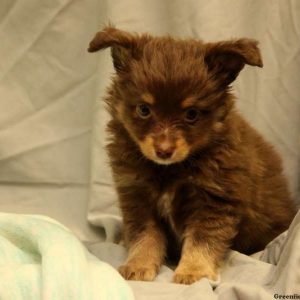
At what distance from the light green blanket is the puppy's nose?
403 millimetres

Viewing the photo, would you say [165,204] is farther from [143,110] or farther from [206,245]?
[143,110]

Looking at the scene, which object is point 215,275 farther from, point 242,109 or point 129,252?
point 242,109

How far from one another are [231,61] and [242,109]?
2.70 ft

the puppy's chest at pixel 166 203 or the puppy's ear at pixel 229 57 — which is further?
the puppy's chest at pixel 166 203

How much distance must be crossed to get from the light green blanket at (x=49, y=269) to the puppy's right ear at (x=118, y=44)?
0.64 metres

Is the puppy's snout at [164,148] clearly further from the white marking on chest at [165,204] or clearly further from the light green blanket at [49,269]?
the light green blanket at [49,269]

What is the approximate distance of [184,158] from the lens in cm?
231

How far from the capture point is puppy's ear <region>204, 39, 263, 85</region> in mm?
2197

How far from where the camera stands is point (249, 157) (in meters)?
2.48

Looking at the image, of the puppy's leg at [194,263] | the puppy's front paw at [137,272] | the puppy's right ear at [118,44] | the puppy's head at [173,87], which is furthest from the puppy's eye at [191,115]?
the puppy's front paw at [137,272]

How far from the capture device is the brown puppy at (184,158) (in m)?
2.24

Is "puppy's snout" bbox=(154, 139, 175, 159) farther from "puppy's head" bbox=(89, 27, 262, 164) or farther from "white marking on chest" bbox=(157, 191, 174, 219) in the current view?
"white marking on chest" bbox=(157, 191, 174, 219)

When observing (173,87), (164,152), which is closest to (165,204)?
(164,152)

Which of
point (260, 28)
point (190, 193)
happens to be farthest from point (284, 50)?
point (190, 193)
